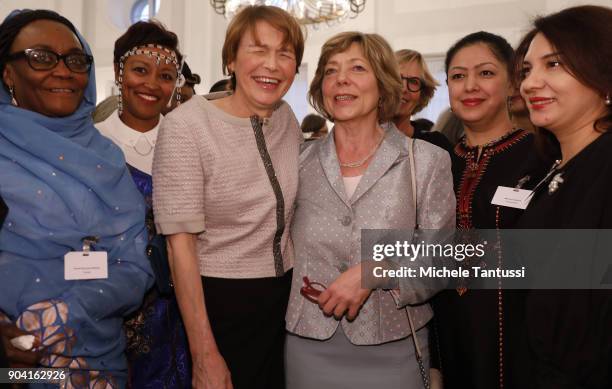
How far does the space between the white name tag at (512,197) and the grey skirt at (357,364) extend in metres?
0.60

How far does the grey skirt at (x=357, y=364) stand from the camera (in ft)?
5.78

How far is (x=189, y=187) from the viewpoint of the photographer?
1.62 meters

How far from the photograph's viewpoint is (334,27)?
297 inches


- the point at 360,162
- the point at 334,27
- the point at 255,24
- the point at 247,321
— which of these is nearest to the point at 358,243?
the point at 360,162

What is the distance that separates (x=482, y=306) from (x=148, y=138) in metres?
1.64

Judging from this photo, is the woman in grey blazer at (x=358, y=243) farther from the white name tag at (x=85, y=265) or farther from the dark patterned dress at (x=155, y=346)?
the white name tag at (x=85, y=265)

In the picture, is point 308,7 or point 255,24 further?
point 308,7

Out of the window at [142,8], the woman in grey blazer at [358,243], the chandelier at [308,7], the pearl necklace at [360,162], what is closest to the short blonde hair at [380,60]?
the woman in grey blazer at [358,243]

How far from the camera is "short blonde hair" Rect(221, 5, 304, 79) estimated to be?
178 centimetres

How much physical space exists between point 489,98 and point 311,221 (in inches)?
40.9

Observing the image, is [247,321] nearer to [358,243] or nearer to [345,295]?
[345,295]

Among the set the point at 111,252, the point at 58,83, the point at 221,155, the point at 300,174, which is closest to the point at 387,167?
the point at 300,174

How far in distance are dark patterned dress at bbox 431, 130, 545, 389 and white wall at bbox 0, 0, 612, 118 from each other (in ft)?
14.9

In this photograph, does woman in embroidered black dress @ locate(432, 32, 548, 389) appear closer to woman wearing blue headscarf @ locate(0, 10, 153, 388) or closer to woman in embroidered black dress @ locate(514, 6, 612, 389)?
woman in embroidered black dress @ locate(514, 6, 612, 389)
